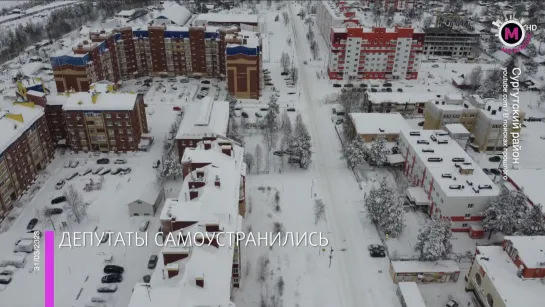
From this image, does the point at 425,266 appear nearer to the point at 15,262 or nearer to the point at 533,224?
the point at 533,224

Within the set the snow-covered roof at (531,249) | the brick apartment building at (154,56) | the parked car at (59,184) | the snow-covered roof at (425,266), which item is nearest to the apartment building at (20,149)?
the parked car at (59,184)

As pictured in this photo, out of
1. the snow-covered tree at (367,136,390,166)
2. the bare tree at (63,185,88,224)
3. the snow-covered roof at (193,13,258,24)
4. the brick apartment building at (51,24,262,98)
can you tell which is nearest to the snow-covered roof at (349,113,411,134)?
the snow-covered tree at (367,136,390,166)

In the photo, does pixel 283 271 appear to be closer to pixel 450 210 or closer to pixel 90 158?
pixel 450 210

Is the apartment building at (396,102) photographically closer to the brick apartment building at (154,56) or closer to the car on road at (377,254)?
the brick apartment building at (154,56)

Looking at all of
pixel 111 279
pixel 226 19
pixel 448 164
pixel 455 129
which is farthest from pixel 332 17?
pixel 111 279

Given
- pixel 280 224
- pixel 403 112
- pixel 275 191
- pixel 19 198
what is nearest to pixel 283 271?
pixel 280 224
